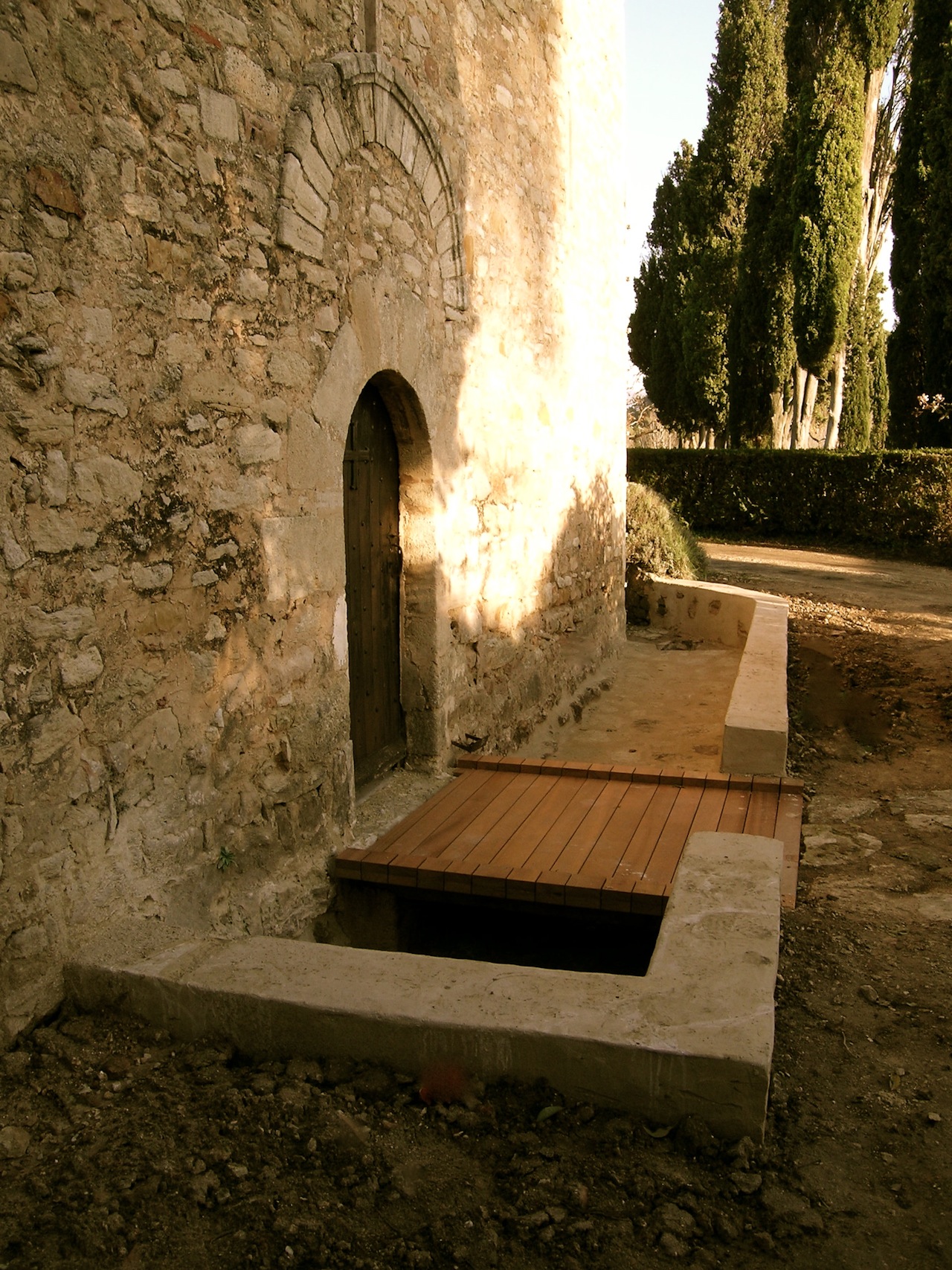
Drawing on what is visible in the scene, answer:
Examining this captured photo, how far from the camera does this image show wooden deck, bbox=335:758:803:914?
3459mm

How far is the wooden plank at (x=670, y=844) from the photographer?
11.1 feet

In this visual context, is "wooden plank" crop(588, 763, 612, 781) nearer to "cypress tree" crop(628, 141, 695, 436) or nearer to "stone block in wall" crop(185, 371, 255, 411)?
"stone block in wall" crop(185, 371, 255, 411)

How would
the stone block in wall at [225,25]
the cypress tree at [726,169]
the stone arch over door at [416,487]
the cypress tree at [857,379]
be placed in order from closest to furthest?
the stone block in wall at [225,25] → the stone arch over door at [416,487] → the cypress tree at [857,379] → the cypress tree at [726,169]

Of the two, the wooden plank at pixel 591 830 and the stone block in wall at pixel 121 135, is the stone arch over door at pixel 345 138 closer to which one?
the stone block in wall at pixel 121 135

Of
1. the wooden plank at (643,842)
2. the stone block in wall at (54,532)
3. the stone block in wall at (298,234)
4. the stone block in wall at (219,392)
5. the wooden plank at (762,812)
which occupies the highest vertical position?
the stone block in wall at (298,234)

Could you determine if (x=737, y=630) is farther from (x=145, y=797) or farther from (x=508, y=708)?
(x=145, y=797)

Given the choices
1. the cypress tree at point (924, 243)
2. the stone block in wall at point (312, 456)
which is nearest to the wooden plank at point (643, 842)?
the stone block in wall at point (312, 456)

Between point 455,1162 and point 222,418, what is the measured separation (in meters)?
2.05

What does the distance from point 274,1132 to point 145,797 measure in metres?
1.00

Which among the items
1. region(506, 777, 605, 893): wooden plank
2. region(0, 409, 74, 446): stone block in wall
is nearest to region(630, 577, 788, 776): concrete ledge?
region(506, 777, 605, 893): wooden plank

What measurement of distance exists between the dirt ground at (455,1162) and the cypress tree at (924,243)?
14.3 m

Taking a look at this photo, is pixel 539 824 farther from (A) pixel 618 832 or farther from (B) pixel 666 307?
(B) pixel 666 307

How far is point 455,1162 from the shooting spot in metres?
1.94

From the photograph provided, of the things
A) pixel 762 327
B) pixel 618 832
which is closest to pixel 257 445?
pixel 618 832
